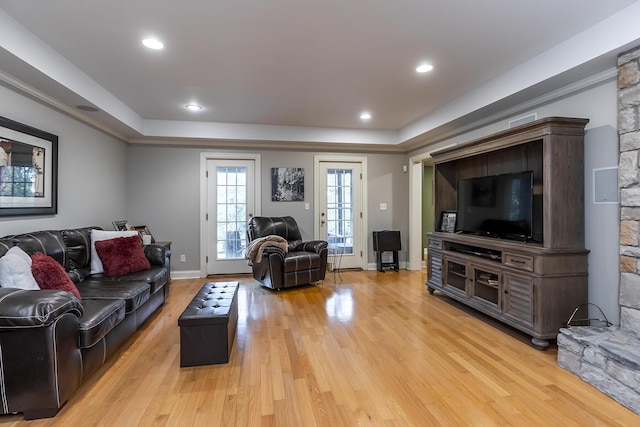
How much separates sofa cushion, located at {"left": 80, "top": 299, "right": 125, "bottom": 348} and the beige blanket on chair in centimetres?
206

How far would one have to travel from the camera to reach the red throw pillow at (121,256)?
10.5 feet

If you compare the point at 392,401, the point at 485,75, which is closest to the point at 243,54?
the point at 485,75

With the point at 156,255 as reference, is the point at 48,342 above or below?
below

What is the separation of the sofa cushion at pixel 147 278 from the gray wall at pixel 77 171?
85cm

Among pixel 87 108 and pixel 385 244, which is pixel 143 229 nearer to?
pixel 87 108

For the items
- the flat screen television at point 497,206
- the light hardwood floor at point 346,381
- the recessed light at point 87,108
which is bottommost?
the light hardwood floor at point 346,381

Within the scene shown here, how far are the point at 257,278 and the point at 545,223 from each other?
141 inches

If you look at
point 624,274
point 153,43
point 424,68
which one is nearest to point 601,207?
point 624,274

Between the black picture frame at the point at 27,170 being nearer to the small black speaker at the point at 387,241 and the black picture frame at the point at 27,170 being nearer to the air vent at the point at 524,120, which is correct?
the small black speaker at the point at 387,241

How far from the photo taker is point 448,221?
4215mm

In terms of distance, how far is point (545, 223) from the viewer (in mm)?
2631

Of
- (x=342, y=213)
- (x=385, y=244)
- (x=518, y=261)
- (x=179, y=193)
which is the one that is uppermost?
(x=179, y=193)

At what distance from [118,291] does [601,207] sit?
4065 millimetres

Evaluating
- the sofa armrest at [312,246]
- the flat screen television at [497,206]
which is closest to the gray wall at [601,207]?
the flat screen television at [497,206]
